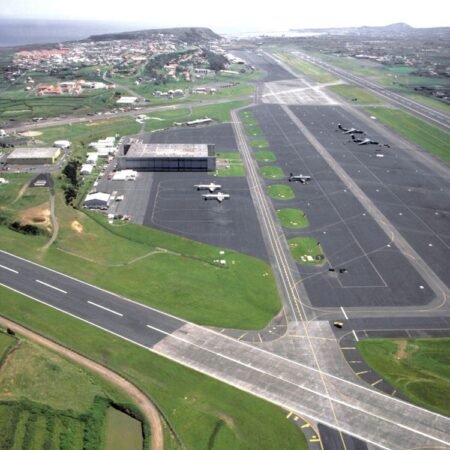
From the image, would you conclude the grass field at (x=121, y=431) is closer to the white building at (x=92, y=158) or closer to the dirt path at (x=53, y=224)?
the dirt path at (x=53, y=224)

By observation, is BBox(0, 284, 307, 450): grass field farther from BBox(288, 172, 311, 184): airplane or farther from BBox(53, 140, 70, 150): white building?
BBox(53, 140, 70, 150): white building

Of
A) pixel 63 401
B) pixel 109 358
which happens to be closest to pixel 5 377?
pixel 63 401

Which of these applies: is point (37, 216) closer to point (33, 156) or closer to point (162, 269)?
point (162, 269)

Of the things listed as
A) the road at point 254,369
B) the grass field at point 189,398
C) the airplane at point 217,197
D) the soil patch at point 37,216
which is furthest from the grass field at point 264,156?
the grass field at point 189,398

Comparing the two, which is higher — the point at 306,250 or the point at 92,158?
the point at 92,158

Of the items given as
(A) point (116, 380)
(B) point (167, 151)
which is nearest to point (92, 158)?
(B) point (167, 151)

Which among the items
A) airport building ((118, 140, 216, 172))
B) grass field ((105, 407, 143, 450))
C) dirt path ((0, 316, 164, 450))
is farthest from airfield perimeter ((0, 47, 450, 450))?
grass field ((105, 407, 143, 450))
